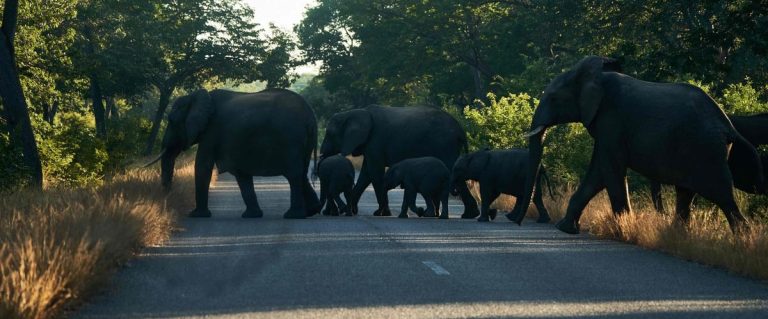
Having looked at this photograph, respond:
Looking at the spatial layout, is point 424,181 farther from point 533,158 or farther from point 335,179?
point 533,158

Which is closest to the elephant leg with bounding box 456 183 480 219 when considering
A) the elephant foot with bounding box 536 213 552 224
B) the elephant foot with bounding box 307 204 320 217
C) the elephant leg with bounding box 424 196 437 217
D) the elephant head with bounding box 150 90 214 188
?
the elephant leg with bounding box 424 196 437 217

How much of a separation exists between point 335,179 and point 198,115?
293 centimetres

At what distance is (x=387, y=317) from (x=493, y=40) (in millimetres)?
46239

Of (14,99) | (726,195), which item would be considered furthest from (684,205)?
(14,99)

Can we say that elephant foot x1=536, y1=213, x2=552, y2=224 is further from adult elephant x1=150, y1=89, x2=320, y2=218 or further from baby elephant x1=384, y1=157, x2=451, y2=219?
adult elephant x1=150, y1=89, x2=320, y2=218

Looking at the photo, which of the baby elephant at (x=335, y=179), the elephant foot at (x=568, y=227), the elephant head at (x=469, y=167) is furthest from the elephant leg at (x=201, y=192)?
the elephant foot at (x=568, y=227)

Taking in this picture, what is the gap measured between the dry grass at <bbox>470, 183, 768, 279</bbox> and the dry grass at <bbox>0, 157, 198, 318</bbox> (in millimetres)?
6123

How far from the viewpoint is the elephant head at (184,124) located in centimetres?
2239

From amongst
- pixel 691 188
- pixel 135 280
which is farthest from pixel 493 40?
pixel 135 280

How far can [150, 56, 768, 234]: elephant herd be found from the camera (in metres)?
15.2

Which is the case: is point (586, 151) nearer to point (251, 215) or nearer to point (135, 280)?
point (251, 215)

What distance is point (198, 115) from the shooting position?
881 inches

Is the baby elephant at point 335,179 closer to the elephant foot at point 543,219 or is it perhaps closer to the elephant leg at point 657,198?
the elephant foot at point 543,219

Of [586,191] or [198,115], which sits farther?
[198,115]
